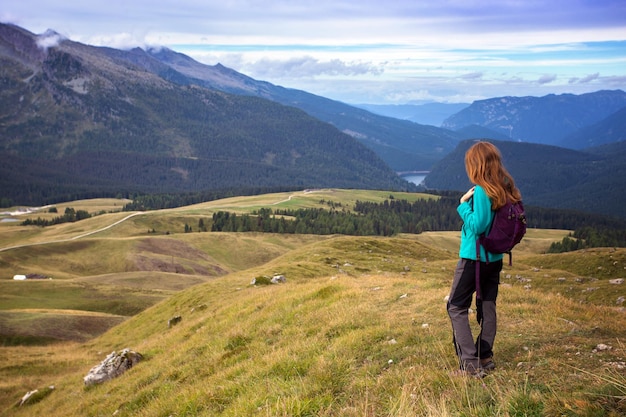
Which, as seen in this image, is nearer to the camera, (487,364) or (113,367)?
(487,364)

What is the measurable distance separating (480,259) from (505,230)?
78cm

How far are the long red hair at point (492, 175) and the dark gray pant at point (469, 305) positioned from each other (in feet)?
4.76

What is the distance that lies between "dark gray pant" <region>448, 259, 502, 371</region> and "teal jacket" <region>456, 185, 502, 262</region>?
0.76 ft

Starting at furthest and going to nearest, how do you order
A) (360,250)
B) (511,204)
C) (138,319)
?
(360,250), (138,319), (511,204)

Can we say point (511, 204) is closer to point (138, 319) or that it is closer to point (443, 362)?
point (443, 362)

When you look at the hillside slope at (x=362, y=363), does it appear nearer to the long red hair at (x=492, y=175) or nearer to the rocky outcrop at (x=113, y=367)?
the rocky outcrop at (x=113, y=367)

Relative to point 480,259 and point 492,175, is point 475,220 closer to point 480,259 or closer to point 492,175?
point 480,259

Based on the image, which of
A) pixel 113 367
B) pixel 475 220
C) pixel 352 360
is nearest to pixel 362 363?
pixel 352 360

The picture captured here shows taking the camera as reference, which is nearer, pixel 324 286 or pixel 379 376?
pixel 379 376

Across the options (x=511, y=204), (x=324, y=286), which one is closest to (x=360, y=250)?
(x=324, y=286)

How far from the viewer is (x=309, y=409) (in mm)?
8555

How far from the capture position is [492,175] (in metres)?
9.62

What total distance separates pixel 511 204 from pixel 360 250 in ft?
173

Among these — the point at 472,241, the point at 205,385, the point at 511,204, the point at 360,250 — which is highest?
the point at 511,204
